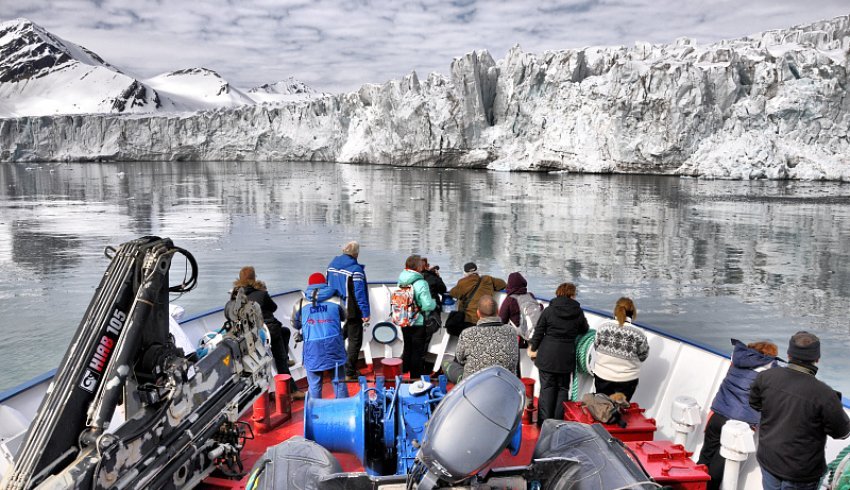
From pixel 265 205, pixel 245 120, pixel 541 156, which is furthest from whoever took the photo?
pixel 245 120

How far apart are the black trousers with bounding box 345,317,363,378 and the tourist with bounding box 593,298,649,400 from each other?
2.04 metres

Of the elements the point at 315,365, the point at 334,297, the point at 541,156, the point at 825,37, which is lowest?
the point at 315,365

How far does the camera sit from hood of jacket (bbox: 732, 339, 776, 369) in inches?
123

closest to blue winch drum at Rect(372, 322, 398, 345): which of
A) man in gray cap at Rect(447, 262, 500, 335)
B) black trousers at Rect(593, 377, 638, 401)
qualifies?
man in gray cap at Rect(447, 262, 500, 335)

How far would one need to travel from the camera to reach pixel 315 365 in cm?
410

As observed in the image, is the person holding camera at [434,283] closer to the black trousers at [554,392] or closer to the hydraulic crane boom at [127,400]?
the black trousers at [554,392]

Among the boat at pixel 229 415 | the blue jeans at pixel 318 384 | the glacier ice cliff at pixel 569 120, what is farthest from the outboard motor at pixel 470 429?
the glacier ice cliff at pixel 569 120

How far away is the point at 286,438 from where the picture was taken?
163 inches

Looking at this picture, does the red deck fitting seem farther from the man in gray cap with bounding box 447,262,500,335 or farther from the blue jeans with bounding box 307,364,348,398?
the man in gray cap with bounding box 447,262,500,335

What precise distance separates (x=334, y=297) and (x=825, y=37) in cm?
6605

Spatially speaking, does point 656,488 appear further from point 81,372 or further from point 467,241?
point 467,241

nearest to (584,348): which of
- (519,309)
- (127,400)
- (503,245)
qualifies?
(519,309)

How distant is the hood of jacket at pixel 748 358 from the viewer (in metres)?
3.12

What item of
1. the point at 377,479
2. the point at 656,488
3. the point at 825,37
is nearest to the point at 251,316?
the point at 377,479
